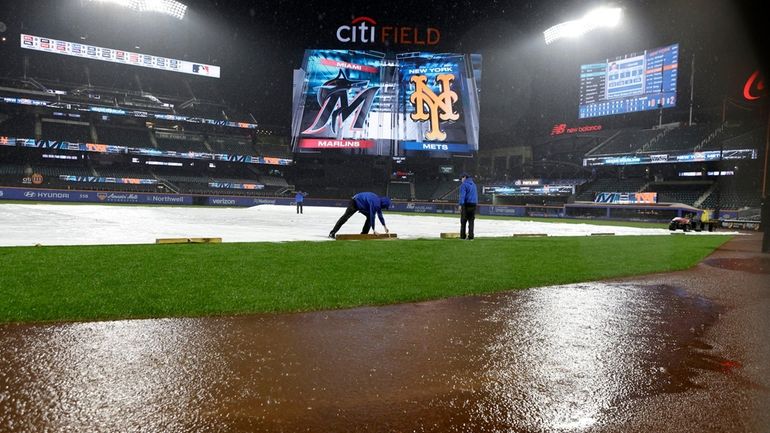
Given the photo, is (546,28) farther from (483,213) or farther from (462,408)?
(462,408)

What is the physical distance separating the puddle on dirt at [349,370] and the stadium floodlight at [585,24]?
49.0m

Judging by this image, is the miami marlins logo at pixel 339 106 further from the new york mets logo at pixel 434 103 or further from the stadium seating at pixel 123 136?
the stadium seating at pixel 123 136

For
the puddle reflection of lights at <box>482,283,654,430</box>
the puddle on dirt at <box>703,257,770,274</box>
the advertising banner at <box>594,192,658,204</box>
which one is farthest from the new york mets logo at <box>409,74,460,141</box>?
the puddle reflection of lights at <box>482,283,654,430</box>

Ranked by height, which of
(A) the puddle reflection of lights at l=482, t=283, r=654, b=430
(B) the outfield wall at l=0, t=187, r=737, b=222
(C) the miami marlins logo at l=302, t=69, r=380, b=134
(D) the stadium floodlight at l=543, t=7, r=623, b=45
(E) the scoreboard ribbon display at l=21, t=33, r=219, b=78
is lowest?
(B) the outfield wall at l=0, t=187, r=737, b=222

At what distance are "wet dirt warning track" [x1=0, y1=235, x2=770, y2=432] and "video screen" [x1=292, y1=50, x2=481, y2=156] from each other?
43.1m

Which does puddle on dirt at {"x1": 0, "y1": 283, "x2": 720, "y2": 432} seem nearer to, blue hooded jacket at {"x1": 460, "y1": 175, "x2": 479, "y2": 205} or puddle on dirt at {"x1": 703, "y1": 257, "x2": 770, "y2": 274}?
puddle on dirt at {"x1": 703, "y1": 257, "x2": 770, "y2": 274}

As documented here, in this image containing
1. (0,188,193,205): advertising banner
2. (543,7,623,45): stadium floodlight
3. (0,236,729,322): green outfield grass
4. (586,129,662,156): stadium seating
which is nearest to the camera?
(0,236,729,322): green outfield grass

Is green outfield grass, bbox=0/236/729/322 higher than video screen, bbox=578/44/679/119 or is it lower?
lower

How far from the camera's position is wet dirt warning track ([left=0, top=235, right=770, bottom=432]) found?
2.29m

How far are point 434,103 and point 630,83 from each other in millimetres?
18491

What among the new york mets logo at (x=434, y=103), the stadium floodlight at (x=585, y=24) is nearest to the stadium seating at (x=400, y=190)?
the new york mets logo at (x=434, y=103)

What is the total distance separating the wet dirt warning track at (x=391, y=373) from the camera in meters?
2.29

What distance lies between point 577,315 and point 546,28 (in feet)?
171

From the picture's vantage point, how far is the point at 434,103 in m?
46.8
